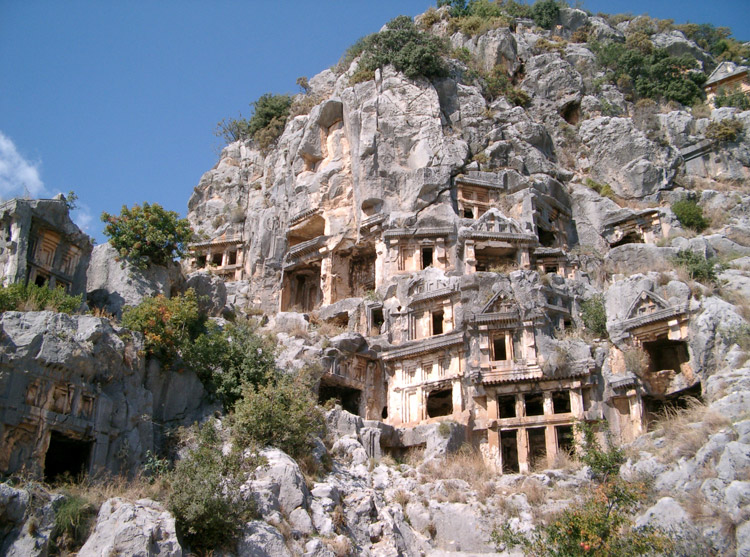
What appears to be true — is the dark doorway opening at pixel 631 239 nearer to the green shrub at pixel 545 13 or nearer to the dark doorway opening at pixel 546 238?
the dark doorway opening at pixel 546 238

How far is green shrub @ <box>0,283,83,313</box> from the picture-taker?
20.0 m

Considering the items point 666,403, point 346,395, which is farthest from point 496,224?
point 666,403

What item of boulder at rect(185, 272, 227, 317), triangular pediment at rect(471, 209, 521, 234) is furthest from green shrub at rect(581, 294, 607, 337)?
boulder at rect(185, 272, 227, 317)

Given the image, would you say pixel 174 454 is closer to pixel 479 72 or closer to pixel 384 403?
pixel 384 403

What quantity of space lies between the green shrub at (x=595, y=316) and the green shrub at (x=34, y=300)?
73.0ft

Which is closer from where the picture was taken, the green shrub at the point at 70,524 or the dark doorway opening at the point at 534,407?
the green shrub at the point at 70,524

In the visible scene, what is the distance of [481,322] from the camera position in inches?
1280

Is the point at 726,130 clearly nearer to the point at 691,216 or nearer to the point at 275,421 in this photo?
the point at 691,216

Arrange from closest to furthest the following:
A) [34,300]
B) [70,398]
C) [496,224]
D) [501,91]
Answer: [70,398], [34,300], [496,224], [501,91]

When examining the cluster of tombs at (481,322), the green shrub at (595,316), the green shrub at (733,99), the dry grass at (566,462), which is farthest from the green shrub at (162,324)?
the green shrub at (733,99)

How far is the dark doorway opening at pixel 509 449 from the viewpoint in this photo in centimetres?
3133

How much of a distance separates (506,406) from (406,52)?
82.0 ft

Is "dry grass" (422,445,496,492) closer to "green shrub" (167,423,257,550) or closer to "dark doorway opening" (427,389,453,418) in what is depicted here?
"dark doorway opening" (427,389,453,418)

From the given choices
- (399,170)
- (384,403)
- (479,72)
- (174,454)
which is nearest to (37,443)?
(174,454)
